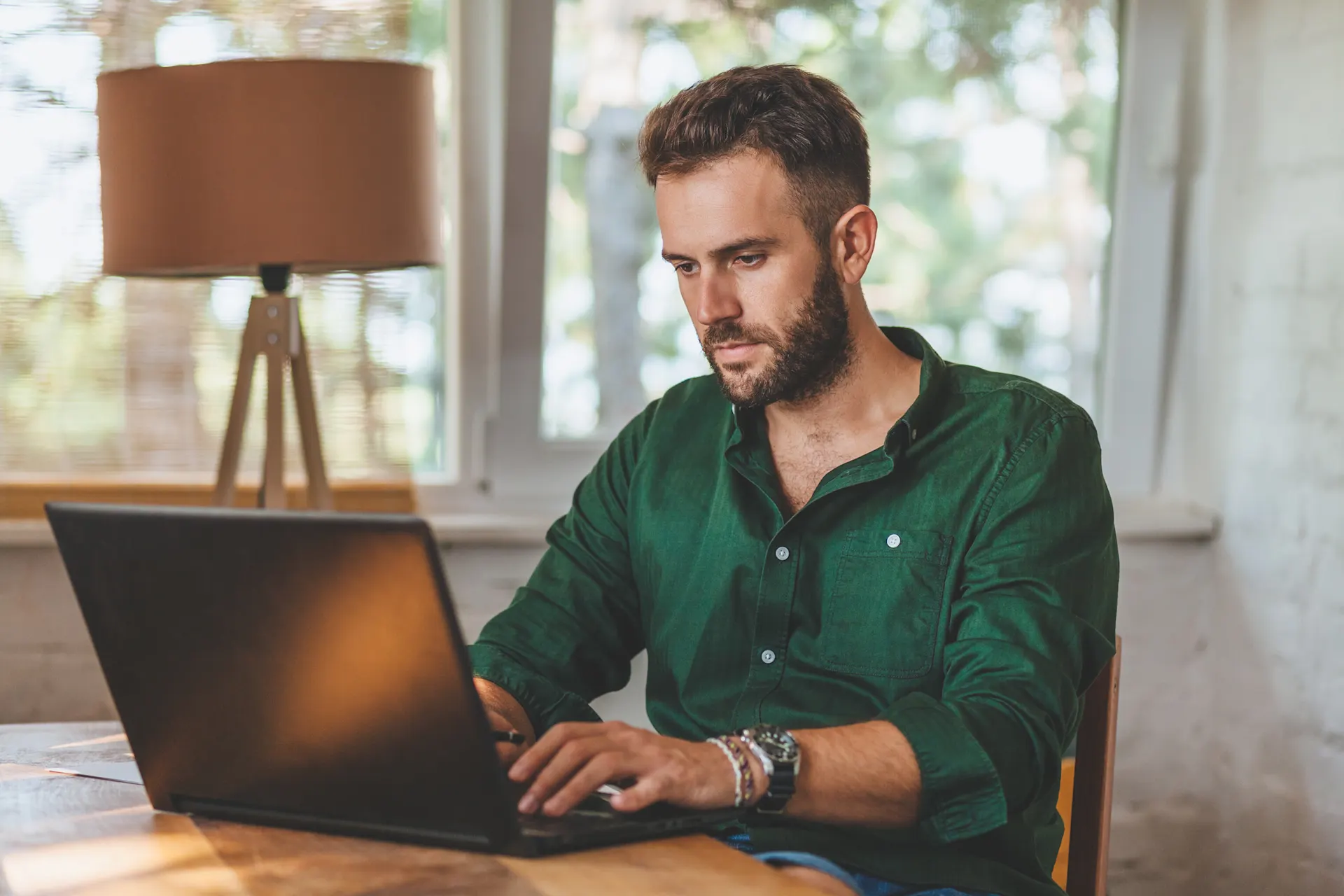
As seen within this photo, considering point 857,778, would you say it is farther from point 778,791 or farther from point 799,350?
point 799,350

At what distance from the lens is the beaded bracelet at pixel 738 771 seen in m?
1.09

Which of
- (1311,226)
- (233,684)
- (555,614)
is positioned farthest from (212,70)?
(1311,226)

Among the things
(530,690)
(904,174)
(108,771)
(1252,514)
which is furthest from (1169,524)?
(108,771)

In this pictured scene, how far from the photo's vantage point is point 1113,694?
1.42 m

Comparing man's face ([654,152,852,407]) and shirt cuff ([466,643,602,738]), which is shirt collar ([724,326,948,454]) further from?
shirt cuff ([466,643,602,738])

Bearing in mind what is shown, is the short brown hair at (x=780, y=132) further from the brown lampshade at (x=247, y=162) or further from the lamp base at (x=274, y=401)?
the lamp base at (x=274, y=401)

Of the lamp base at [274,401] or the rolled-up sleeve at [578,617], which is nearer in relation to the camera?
the rolled-up sleeve at [578,617]

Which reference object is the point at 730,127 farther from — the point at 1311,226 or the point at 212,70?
the point at 1311,226

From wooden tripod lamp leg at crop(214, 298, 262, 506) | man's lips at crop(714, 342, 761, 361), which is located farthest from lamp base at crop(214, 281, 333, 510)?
man's lips at crop(714, 342, 761, 361)

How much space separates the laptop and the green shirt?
30 cm

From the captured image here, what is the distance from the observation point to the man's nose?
4.90ft

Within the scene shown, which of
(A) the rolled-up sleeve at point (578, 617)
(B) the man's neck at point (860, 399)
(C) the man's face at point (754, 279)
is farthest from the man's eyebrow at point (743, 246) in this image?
(A) the rolled-up sleeve at point (578, 617)

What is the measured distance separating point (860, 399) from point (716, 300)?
0.65ft

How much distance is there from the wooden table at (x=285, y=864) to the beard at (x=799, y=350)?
0.58m
